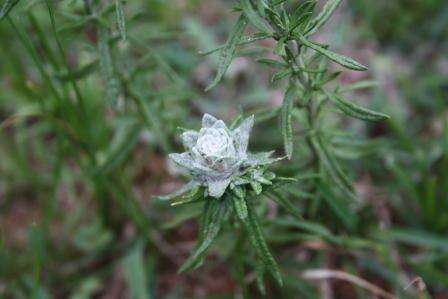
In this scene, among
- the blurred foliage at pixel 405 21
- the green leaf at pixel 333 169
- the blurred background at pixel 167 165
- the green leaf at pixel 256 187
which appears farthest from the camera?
the blurred foliage at pixel 405 21

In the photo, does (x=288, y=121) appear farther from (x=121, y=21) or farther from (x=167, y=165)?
(x=167, y=165)

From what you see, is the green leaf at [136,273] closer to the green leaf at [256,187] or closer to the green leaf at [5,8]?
the green leaf at [256,187]

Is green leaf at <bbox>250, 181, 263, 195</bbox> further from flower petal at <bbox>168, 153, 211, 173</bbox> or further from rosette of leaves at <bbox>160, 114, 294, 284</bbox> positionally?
flower petal at <bbox>168, 153, 211, 173</bbox>

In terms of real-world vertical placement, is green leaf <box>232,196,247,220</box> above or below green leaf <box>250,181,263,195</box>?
below

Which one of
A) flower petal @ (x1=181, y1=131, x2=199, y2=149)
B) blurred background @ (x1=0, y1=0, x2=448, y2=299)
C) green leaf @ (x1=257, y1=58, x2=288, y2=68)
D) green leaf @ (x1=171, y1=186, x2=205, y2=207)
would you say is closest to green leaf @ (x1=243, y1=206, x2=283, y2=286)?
green leaf @ (x1=171, y1=186, x2=205, y2=207)

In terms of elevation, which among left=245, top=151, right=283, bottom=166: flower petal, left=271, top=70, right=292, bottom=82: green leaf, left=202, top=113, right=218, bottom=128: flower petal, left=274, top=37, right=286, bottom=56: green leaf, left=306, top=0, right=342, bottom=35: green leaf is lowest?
left=245, top=151, right=283, bottom=166: flower petal

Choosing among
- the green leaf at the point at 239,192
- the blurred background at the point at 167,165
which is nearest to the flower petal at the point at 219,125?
the green leaf at the point at 239,192

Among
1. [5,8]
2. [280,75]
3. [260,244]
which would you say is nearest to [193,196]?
[260,244]
